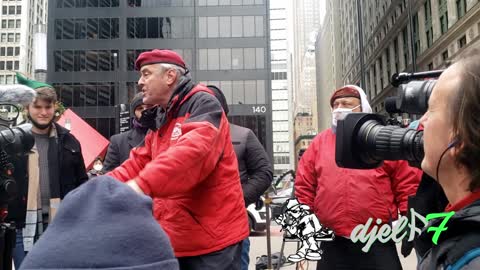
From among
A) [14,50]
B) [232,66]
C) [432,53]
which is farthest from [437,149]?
[14,50]

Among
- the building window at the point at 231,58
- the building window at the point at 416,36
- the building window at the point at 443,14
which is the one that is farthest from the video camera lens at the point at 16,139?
the building window at the point at 231,58

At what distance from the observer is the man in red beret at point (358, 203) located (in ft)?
8.95

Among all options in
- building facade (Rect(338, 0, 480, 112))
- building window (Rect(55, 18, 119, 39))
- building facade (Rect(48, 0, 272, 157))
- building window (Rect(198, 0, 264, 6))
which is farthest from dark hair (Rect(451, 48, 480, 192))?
building window (Rect(55, 18, 119, 39))

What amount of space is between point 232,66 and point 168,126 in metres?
47.1

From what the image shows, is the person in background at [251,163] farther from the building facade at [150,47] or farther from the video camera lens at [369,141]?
the building facade at [150,47]

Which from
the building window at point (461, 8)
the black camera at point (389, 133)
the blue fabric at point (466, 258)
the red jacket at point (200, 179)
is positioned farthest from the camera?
the building window at point (461, 8)

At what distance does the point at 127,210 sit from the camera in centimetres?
93

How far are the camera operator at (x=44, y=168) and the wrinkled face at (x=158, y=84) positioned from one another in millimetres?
1125

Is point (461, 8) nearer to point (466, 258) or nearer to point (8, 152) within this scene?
point (8, 152)

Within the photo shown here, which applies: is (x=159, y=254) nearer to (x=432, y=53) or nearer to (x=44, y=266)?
(x=44, y=266)

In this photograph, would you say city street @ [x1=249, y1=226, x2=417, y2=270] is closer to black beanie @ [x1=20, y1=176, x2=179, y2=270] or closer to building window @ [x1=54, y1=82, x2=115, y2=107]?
black beanie @ [x1=20, y1=176, x2=179, y2=270]

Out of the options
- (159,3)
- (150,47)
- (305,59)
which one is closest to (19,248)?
(150,47)

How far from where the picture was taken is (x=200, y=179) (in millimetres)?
1896

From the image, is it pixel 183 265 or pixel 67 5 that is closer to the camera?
pixel 183 265
